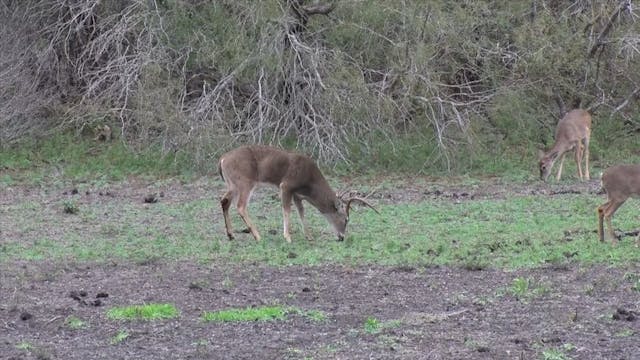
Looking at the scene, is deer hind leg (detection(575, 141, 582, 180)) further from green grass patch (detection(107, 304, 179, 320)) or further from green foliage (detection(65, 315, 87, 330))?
green foliage (detection(65, 315, 87, 330))

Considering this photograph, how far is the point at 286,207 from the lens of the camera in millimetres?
13836

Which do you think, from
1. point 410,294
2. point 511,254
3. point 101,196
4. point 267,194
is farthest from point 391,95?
point 410,294

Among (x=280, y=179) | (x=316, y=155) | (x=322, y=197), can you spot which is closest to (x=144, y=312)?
(x=280, y=179)

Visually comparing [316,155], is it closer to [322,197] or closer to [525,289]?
[322,197]

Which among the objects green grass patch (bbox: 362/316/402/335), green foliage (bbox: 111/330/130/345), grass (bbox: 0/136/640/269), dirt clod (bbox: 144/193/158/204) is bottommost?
dirt clod (bbox: 144/193/158/204)

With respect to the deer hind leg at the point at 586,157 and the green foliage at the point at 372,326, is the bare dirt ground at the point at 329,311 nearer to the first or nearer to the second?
the green foliage at the point at 372,326

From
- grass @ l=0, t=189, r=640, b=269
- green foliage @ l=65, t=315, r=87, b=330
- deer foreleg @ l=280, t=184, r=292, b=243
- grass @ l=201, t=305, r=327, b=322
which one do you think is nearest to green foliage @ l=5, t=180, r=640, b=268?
grass @ l=0, t=189, r=640, b=269

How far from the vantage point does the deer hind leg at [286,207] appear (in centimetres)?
1357

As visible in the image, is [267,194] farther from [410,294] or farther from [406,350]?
[406,350]

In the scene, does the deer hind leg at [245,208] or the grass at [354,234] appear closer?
the grass at [354,234]

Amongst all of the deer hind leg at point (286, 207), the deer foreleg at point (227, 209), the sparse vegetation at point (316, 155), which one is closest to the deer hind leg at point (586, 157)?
the sparse vegetation at point (316, 155)

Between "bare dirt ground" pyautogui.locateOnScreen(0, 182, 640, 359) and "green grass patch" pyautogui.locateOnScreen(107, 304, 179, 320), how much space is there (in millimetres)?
97

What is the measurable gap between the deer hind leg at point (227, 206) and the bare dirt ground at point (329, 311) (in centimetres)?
179

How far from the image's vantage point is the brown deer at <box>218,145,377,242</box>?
13.9 m
